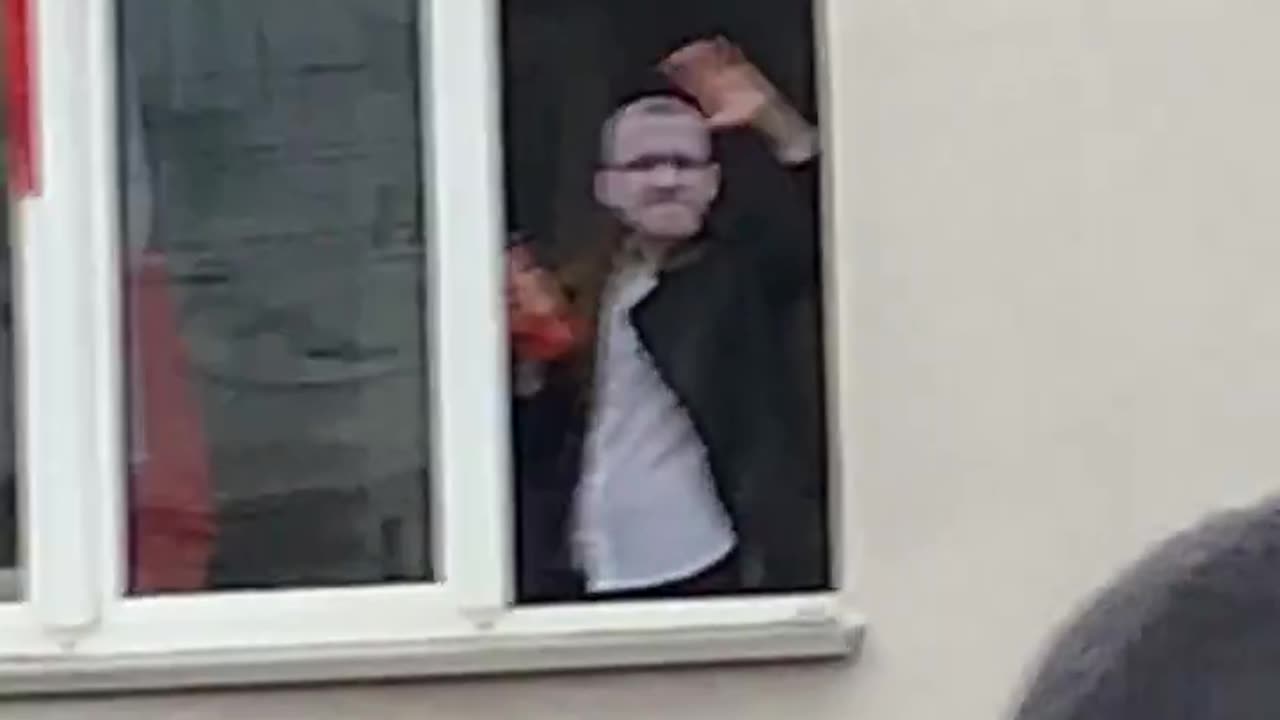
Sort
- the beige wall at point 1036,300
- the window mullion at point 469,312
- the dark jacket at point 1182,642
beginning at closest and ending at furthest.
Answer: the dark jacket at point 1182,642, the beige wall at point 1036,300, the window mullion at point 469,312

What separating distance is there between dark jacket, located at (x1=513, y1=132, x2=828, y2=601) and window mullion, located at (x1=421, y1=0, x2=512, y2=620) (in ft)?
0.20

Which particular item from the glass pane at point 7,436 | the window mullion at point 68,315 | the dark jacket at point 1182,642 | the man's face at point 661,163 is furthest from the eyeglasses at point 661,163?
the dark jacket at point 1182,642

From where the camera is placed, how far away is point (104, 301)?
3.88 meters

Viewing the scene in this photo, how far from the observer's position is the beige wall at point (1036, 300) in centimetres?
371

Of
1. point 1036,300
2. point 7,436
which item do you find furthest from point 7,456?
point 1036,300

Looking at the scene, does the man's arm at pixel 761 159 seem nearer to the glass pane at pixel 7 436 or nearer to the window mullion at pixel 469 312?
the window mullion at pixel 469 312

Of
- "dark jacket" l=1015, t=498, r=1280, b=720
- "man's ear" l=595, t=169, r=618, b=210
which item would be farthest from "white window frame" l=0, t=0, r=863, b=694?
"dark jacket" l=1015, t=498, r=1280, b=720

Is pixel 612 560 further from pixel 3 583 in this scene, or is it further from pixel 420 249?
A: pixel 3 583

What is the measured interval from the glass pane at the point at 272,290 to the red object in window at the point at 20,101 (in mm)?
139

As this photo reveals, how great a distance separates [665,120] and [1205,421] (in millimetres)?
896

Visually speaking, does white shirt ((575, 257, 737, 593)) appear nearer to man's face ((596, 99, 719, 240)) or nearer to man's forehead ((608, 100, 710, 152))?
man's face ((596, 99, 719, 240))

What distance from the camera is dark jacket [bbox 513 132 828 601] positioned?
3.83 meters

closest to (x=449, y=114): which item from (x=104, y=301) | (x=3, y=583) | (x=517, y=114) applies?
(x=517, y=114)

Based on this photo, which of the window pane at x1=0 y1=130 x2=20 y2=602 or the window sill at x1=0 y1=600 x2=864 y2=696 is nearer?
the window sill at x1=0 y1=600 x2=864 y2=696
